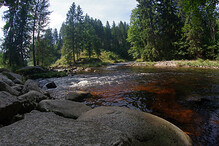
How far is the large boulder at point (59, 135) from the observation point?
5.30 ft

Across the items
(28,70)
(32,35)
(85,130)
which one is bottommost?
(85,130)

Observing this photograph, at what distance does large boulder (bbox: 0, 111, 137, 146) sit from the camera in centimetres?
161

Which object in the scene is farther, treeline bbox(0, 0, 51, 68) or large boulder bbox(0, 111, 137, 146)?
treeline bbox(0, 0, 51, 68)

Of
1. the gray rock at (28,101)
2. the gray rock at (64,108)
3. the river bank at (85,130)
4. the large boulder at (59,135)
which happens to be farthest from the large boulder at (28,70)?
the large boulder at (59,135)

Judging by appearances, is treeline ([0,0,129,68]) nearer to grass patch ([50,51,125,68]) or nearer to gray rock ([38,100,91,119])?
grass patch ([50,51,125,68])

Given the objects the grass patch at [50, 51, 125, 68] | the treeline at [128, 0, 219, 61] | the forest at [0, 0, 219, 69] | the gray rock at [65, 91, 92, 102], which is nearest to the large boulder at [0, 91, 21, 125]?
the gray rock at [65, 91, 92, 102]

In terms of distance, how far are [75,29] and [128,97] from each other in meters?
39.9

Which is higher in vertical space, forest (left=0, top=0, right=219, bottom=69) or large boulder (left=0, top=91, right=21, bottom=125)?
forest (left=0, top=0, right=219, bottom=69)

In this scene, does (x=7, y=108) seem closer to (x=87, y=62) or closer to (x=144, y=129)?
(x=144, y=129)

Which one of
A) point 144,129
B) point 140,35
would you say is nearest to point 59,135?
point 144,129

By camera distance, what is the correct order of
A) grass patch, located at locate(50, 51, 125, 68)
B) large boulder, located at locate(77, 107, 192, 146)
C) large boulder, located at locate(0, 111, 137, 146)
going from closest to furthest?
large boulder, located at locate(0, 111, 137, 146) < large boulder, located at locate(77, 107, 192, 146) < grass patch, located at locate(50, 51, 125, 68)

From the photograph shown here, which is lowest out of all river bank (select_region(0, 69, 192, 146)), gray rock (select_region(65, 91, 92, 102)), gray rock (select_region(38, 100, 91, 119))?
gray rock (select_region(65, 91, 92, 102))

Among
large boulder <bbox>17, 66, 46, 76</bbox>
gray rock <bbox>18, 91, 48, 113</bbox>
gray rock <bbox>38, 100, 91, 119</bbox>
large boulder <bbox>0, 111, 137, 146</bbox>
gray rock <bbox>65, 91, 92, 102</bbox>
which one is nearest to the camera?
large boulder <bbox>0, 111, 137, 146</bbox>

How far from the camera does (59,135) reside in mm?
1789
